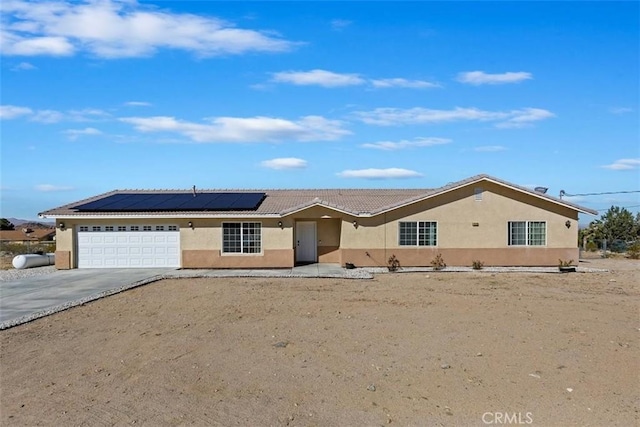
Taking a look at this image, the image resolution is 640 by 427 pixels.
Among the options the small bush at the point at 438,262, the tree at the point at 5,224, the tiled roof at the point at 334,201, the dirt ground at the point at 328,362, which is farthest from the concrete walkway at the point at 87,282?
the tree at the point at 5,224

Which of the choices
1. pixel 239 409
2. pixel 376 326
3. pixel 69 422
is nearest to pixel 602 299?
pixel 376 326

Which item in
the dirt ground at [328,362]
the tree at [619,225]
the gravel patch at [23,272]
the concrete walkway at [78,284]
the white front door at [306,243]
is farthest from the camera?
the tree at [619,225]

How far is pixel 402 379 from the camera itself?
7.34 m

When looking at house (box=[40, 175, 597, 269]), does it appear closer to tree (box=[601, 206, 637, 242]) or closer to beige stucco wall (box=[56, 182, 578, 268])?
beige stucco wall (box=[56, 182, 578, 268])

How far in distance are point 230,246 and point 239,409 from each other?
1633 cm

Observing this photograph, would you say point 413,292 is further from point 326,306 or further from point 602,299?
point 602,299

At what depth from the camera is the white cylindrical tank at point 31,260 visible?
76.7ft

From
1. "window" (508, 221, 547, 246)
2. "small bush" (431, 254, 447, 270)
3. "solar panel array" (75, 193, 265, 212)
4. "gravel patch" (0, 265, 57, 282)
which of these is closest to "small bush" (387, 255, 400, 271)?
"small bush" (431, 254, 447, 270)

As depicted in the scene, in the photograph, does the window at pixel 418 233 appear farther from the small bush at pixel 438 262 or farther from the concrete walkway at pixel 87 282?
the concrete walkway at pixel 87 282

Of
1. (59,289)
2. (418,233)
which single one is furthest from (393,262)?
(59,289)

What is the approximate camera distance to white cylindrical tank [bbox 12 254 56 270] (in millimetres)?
23375

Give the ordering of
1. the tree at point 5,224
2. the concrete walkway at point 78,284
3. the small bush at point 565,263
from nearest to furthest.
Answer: the concrete walkway at point 78,284 → the small bush at point 565,263 → the tree at point 5,224

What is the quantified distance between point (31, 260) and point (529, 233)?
23101 mm
